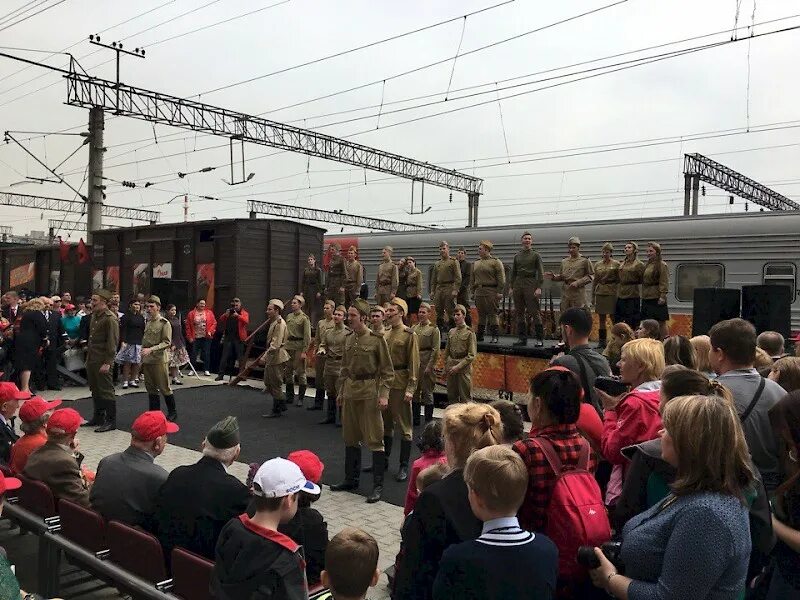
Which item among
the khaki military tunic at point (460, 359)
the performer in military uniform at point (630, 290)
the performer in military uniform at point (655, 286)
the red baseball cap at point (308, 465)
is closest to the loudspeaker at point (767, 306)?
the performer in military uniform at point (655, 286)

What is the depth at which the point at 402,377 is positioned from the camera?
300 inches

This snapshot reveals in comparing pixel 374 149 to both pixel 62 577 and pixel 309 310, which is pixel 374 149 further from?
pixel 62 577

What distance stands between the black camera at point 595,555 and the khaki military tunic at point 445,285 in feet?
32.2

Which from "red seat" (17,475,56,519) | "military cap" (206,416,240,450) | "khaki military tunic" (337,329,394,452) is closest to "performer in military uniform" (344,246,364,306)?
"khaki military tunic" (337,329,394,452)

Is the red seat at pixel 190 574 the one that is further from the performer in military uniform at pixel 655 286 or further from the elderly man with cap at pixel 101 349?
the performer in military uniform at pixel 655 286

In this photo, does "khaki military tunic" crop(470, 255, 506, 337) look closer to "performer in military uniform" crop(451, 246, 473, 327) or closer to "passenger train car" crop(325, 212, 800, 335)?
"performer in military uniform" crop(451, 246, 473, 327)

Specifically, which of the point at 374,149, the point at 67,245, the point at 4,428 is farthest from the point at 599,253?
the point at 374,149

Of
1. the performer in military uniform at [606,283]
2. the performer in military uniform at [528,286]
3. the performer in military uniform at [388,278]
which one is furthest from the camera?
the performer in military uniform at [388,278]

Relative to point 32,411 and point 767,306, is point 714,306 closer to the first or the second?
point 767,306

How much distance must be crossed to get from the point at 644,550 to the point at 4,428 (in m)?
5.56

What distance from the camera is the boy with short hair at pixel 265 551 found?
255 cm

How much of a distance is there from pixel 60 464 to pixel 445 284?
847cm

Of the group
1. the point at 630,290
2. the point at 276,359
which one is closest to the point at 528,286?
the point at 630,290

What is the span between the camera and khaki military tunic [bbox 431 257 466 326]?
1206 centimetres
